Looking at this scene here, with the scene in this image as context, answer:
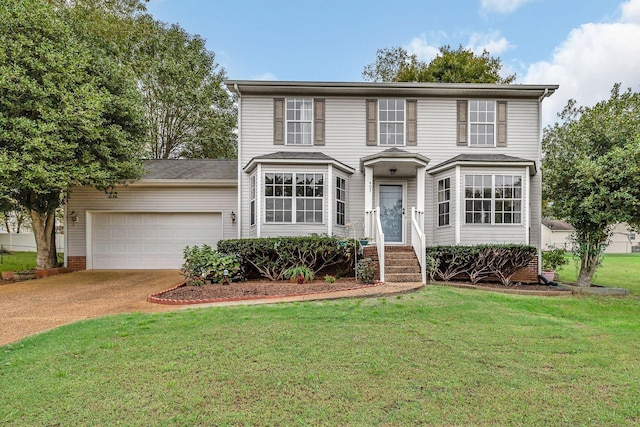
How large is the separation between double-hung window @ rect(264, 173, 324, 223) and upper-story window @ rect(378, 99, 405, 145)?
286cm

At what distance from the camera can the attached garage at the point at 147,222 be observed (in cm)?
1269

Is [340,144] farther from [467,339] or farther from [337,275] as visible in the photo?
[467,339]

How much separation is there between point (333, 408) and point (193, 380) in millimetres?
1410

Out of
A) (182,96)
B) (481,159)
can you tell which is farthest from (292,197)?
(182,96)

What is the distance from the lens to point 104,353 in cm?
412

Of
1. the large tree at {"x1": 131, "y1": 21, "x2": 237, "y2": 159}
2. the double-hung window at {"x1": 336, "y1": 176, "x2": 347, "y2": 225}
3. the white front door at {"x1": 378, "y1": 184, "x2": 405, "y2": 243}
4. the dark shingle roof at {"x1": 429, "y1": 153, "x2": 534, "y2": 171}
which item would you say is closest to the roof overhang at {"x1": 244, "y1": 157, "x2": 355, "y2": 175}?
the double-hung window at {"x1": 336, "y1": 176, "x2": 347, "y2": 225}

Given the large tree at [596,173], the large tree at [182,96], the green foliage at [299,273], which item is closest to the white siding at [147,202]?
the green foliage at [299,273]

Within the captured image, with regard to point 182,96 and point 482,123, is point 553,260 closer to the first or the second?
point 482,123

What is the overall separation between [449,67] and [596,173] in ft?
43.5

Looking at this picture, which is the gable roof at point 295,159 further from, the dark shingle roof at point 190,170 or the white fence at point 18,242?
the white fence at point 18,242

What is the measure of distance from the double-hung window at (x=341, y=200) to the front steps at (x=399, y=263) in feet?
4.42

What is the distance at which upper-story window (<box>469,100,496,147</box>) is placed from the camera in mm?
11422

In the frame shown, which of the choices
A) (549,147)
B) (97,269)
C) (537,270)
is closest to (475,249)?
(537,270)

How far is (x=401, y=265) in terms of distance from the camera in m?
9.28
